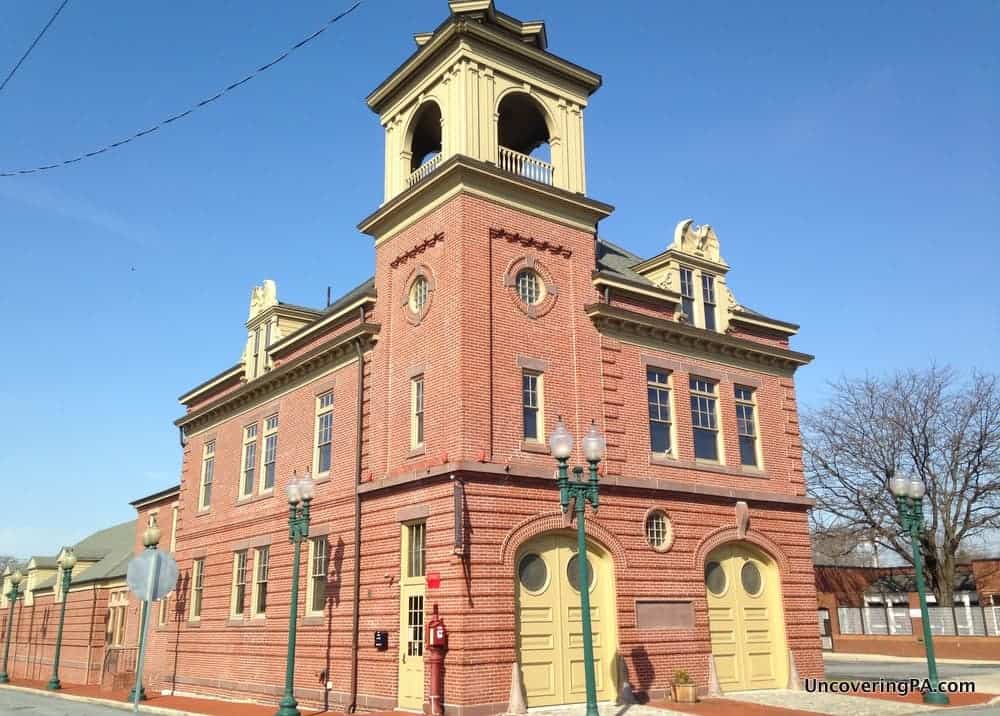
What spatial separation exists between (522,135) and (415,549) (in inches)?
507

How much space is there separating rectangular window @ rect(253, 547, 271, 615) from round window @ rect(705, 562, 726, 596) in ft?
41.2

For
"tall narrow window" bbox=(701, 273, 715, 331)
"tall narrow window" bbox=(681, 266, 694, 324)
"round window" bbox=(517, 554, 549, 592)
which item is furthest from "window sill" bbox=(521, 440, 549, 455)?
"tall narrow window" bbox=(701, 273, 715, 331)

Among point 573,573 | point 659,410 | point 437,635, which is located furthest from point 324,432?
point 659,410

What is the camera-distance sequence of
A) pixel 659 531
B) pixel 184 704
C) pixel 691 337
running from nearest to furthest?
pixel 659 531 < pixel 184 704 < pixel 691 337

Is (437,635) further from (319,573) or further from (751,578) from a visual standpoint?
(751,578)

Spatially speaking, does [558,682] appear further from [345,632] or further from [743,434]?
A: [743,434]

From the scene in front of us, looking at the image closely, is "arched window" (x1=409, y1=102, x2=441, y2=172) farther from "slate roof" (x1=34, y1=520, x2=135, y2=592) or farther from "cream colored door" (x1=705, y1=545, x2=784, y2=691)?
"slate roof" (x1=34, y1=520, x2=135, y2=592)

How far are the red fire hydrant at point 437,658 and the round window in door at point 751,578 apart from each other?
9.58 m

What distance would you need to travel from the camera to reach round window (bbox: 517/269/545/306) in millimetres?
21281

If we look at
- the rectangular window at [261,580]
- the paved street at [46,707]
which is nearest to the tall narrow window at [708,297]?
the rectangular window at [261,580]

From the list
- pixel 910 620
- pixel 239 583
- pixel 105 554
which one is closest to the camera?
pixel 239 583

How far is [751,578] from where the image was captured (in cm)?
2380

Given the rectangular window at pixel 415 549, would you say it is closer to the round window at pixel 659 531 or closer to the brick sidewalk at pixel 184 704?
the brick sidewalk at pixel 184 704

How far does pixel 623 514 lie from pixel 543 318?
505cm
